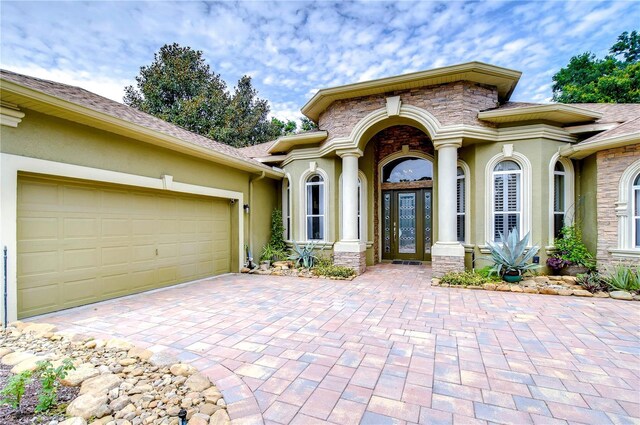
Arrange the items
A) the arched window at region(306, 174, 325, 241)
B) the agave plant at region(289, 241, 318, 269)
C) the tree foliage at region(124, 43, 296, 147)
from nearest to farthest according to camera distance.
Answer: the agave plant at region(289, 241, 318, 269) < the arched window at region(306, 174, 325, 241) < the tree foliage at region(124, 43, 296, 147)

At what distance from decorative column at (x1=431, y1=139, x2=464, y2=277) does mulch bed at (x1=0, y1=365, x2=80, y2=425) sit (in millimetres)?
6480

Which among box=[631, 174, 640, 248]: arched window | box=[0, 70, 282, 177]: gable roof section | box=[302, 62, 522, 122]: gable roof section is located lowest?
box=[631, 174, 640, 248]: arched window

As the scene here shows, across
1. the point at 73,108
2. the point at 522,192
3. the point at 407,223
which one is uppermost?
the point at 73,108

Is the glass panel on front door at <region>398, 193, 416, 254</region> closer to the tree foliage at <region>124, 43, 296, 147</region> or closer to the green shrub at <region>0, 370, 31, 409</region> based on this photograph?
the green shrub at <region>0, 370, 31, 409</region>

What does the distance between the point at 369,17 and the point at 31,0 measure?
274 inches

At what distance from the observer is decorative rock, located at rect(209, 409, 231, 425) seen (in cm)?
197

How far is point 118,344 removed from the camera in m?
3.13

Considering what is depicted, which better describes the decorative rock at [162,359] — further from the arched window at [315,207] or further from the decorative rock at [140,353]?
the arched window at [315,207]

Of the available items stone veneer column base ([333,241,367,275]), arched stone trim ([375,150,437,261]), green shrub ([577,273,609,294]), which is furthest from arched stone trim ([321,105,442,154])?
green shrub ([577,273,609,294])

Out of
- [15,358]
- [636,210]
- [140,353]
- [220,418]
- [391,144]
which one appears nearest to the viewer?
[220,418]

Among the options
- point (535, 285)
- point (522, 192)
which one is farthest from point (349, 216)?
point (535, 285)

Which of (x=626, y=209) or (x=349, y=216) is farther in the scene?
(x=349, y=216)

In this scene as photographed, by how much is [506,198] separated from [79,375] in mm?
8061

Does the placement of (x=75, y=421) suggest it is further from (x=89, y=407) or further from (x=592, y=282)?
(x=592, y=282)
